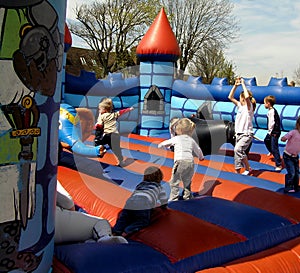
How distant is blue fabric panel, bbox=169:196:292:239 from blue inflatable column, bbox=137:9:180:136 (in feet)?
15.2

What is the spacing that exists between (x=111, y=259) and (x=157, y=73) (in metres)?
5.88

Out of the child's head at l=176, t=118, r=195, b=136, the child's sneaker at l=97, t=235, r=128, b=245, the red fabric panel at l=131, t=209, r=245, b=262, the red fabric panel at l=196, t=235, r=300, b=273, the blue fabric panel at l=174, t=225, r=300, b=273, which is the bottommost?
the red fabric panel at l=196, t=235, r=300, b=273

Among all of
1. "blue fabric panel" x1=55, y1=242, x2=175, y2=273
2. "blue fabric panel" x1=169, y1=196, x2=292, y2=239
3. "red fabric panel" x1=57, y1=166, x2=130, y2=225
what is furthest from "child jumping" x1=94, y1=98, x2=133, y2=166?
"blue fabric panel" x1=55, y1=242, x2=175, y2=273

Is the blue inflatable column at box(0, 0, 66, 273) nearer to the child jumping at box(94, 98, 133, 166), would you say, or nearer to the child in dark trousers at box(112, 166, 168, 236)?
the child in dark trousers at box(112, 166, 168, 236)

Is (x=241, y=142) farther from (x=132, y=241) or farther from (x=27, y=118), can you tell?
(x=27, y=118)

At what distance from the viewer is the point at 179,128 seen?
11.6 ft

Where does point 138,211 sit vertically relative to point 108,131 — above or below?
below

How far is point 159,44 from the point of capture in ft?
23.9

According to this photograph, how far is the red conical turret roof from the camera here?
729cm

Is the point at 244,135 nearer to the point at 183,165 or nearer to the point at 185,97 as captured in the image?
the point at 183,165

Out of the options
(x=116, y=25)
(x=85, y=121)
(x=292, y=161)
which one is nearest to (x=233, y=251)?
(x=292, y=161)

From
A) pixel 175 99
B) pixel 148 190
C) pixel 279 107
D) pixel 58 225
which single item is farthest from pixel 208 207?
pixel 175 99

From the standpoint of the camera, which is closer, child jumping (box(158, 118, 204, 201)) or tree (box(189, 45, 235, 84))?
child jumping (box(158, 118, 204, 201))

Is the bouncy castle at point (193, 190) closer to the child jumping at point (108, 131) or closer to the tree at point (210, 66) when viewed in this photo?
the child jumping at point (108, 131)
